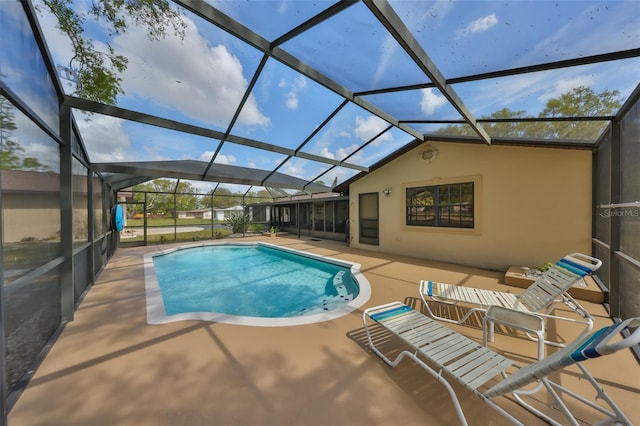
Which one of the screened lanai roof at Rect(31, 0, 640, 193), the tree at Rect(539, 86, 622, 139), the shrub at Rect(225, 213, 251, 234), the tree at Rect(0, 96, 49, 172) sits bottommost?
the shrub at Rect(225, 213, 251, 234)

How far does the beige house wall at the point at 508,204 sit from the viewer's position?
5.06 meters

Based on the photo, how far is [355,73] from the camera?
390 cm

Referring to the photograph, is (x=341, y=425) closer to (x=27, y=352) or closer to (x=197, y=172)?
(x=27, y=352)

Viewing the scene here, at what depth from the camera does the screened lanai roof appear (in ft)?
8.28

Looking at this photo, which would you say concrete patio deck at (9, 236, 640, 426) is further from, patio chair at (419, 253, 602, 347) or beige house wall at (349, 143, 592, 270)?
beige house wall at (349, 143, 592, 270)

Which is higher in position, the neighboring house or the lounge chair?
the neighboring house

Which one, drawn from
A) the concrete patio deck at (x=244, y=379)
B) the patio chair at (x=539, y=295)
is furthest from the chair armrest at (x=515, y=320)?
the concrete patio deck at (x=244, y=379)

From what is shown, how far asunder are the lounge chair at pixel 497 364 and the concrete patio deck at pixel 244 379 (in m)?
0.20

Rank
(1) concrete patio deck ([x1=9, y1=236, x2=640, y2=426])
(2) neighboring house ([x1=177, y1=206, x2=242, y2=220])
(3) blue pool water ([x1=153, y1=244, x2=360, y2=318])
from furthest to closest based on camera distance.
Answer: (2) neighboring house ([x1=177, y1=206, x2=242, y2=220]) → (3) blue pool water ([x1=153, y1=244, x2=360, y2=318]) → (1) concrete patio deck ([x1=9, y1=236, x2=640, y2=426])

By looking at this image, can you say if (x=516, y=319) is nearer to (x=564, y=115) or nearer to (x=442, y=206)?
(x=564, y=115)

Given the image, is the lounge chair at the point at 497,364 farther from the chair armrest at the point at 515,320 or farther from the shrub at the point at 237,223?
the shrub at the point at 237,223

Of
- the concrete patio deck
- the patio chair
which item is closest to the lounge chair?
the concrete patio deck

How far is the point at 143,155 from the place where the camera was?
6879mm

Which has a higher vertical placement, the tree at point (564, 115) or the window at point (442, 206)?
the tree at point (564, 115)
